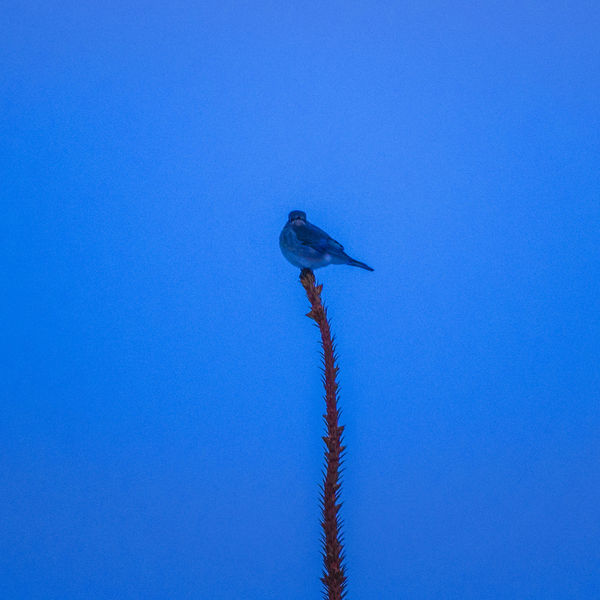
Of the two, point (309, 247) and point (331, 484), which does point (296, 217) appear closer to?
point (309, 247)

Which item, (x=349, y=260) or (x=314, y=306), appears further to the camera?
(x=349, y=260)

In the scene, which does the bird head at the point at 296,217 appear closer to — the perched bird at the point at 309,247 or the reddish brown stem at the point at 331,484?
the perched bird at the point at 309,247

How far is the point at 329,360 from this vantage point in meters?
2.23

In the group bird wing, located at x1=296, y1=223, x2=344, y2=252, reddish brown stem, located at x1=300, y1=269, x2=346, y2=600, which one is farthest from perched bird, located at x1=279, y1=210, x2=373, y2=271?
→ reddish brown stem, located at x1=300, y1=269, x2=346, y2=600

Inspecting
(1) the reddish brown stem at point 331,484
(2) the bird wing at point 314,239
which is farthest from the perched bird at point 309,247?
(1) the reddish brown stem at point 331,484

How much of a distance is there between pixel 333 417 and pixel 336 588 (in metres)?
0.75

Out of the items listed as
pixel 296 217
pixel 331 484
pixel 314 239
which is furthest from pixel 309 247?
pixel 331 484

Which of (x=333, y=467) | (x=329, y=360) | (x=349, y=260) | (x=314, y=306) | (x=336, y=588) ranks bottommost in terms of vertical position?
(x=336, y=588)

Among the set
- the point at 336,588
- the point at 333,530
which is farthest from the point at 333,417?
the point at 336,588

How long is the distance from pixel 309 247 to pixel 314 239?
0.16 feet

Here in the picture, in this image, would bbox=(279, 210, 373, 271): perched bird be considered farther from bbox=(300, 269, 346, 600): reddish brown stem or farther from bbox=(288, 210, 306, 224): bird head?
bbox=(300, 269, 346, 600): reddish brown stem

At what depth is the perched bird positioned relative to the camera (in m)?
2.51

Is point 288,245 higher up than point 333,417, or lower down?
higher up

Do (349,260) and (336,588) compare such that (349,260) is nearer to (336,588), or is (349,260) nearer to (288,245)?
(288,245)
